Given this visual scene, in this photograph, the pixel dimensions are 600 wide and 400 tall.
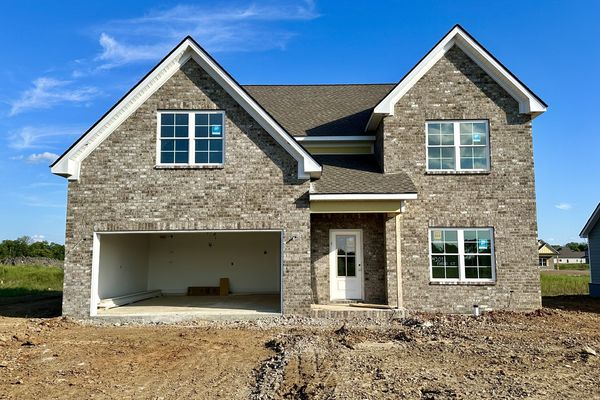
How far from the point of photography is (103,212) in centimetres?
1345

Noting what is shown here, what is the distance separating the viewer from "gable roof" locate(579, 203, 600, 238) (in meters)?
22.2

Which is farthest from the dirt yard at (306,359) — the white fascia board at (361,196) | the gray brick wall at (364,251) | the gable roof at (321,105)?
the gable roof at (321,105)

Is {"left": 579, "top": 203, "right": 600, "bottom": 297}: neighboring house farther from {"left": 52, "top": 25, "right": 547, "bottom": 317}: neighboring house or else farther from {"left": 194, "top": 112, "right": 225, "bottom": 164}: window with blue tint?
{"left": 194, "top": 112, "right": 225, "bottom": 164}: window with blue tint

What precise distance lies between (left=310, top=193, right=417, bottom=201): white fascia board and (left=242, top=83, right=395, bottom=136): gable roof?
3788 mm

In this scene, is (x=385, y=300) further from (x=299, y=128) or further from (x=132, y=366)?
(x=132, y=366)

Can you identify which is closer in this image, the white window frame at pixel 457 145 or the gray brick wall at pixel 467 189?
the gray brick wall at pixel 467 189

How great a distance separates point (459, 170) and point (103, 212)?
11.1 metres

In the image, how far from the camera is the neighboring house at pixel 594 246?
21967 mm

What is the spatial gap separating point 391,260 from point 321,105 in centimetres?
769

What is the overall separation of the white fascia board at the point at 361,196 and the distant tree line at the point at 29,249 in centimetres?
6925

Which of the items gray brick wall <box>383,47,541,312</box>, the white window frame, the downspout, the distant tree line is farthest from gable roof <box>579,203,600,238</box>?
the distant tree line

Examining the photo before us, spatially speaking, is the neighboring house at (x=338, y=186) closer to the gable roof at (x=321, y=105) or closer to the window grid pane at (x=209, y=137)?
the window grid pane at (x=209, y=137)

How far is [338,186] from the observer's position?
14.0 metres

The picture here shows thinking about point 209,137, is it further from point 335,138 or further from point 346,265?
point 346,265
